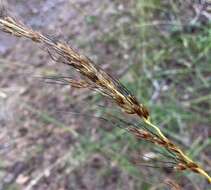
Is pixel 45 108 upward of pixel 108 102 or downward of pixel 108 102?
downward

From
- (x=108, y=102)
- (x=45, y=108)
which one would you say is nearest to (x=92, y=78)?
(x=108, y=102)

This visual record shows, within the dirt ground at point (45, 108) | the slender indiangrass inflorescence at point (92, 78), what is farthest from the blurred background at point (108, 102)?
the slender indiangrass inflorescence at point (92, 78)

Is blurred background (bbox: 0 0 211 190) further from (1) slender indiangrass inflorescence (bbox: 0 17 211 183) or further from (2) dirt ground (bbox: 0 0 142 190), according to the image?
(1) slender indiangrass inflorescence (bbox: 0 17 211 183)

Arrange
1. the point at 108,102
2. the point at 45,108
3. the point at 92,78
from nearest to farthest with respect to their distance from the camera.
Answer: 1. the point at 92,78
2. the point at 108,102
3. the point at 45,108

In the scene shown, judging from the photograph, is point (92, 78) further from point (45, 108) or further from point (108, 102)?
point (45, 108)

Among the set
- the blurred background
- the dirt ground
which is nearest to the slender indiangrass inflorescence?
the blurred background

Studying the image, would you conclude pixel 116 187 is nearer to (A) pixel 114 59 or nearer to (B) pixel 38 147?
(B) pixel 38 147
